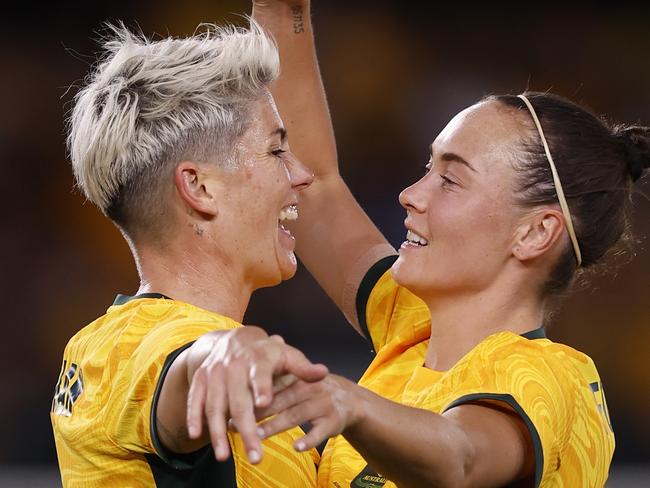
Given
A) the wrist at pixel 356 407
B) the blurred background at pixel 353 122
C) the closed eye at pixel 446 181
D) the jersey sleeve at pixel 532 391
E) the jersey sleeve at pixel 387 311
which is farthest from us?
the blurred background at pixel 353 122

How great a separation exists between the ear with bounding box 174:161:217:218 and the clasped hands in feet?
2.69

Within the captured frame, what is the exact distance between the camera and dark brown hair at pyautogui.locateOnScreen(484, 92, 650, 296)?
2586mm

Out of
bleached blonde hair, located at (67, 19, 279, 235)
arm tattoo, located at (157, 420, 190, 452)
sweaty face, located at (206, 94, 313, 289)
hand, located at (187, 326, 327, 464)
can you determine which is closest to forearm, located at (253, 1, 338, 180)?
sweaty face, located at (206, 94, 313, 289)

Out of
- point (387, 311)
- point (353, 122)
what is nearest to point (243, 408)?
point (387, 311)

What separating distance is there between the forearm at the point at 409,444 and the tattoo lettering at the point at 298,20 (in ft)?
5.75

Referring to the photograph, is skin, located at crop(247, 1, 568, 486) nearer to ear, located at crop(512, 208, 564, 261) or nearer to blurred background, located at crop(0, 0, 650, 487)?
ear, located at crop(512, 208, 564, 261)

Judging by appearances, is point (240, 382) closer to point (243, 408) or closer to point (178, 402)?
point (243, 408)

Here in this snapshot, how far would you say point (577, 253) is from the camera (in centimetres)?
262

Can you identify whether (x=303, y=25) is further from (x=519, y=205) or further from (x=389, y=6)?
(x=389, y=6)

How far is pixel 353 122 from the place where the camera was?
663 centimetres

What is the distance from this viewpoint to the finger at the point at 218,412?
1.44m

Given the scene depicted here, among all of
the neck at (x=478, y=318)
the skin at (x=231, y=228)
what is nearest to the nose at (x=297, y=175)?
the skin at (x=231, y=228)

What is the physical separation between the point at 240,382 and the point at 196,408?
77 millimetres

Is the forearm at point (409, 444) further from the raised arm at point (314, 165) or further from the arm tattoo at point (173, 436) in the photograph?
the raised arm at point (314, 165)
